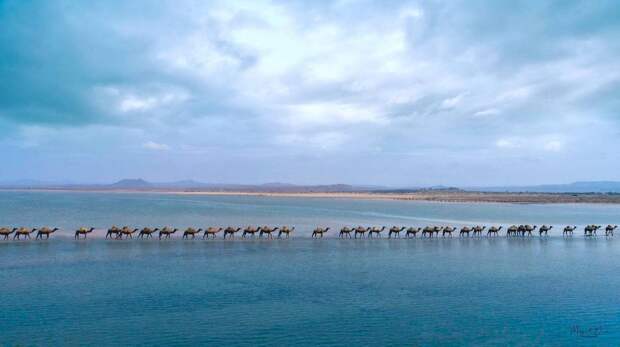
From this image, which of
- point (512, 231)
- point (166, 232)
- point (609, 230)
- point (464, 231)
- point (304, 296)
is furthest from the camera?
point (609, 230)

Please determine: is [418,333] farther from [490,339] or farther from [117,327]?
[117,327]

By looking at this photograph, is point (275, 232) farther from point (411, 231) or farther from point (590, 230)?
point (590, 230)

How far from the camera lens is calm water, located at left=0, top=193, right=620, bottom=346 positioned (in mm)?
Result: 11977

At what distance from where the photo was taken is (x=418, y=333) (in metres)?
12.1

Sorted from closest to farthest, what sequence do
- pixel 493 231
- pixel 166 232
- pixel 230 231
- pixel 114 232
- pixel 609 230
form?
1. pixel 166 232
2. pixel 114 232
3. pixel 230 231
4. pixel 493 231
5. pixel 609 230

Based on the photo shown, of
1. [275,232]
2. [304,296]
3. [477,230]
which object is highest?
[477,230]

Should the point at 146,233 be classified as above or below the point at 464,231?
below

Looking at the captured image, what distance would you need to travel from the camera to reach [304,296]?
50.9 ft

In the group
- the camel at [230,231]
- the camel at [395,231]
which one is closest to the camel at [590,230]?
the camel at [395,231]

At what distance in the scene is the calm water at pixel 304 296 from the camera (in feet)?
39.3

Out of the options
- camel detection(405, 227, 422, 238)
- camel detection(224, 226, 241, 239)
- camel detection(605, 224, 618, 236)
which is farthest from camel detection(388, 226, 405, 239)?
camel detection(605, 224, 618, 236)

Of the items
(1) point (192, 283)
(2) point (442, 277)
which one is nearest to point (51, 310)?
(1) point (192, 283)

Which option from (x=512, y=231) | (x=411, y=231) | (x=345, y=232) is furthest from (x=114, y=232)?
(x=512, y=231)

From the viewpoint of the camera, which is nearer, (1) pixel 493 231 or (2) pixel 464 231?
(2) pixel 464 231
